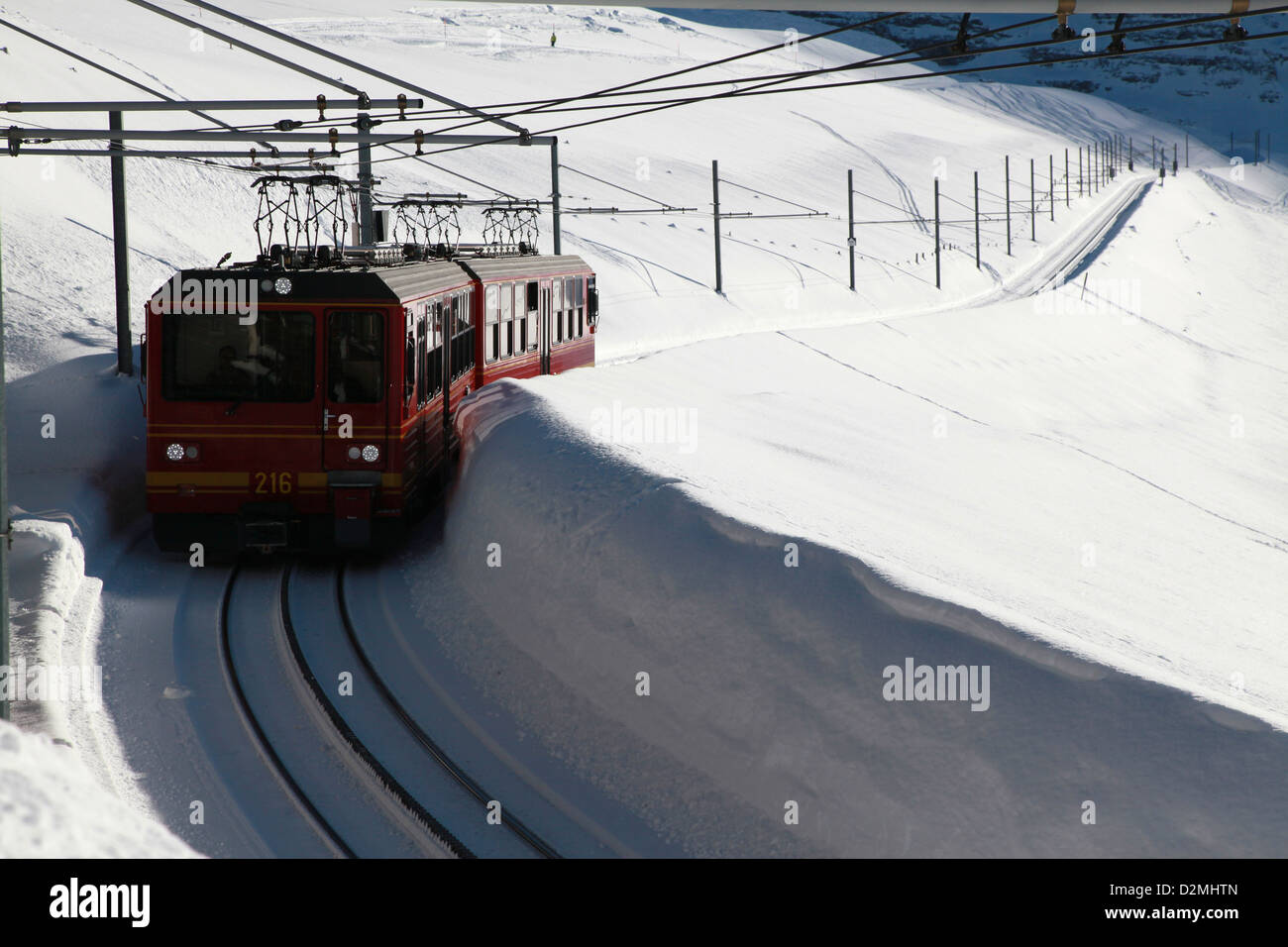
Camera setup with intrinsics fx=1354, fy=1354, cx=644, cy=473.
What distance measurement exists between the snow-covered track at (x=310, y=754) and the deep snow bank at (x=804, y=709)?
4.76 ft

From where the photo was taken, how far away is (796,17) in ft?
655

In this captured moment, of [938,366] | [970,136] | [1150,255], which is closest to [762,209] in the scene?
[1150,255]

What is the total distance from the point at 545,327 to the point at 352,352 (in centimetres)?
850

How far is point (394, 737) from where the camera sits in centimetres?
1035

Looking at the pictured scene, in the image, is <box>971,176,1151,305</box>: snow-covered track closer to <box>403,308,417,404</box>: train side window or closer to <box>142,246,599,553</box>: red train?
<box>403,308,417,404</box>: train side window

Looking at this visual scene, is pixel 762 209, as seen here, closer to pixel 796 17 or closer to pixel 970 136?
pixel 970 136

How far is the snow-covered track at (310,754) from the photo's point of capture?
882cm

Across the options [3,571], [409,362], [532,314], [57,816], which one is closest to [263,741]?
[3,571]

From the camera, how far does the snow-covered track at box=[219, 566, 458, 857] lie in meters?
8.82

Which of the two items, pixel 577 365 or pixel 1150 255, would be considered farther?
pixel 1150 255

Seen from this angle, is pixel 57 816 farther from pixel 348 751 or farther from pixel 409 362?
pixel 409 362

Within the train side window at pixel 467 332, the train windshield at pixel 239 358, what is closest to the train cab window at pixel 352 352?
the train windshield at pixel 239 358
